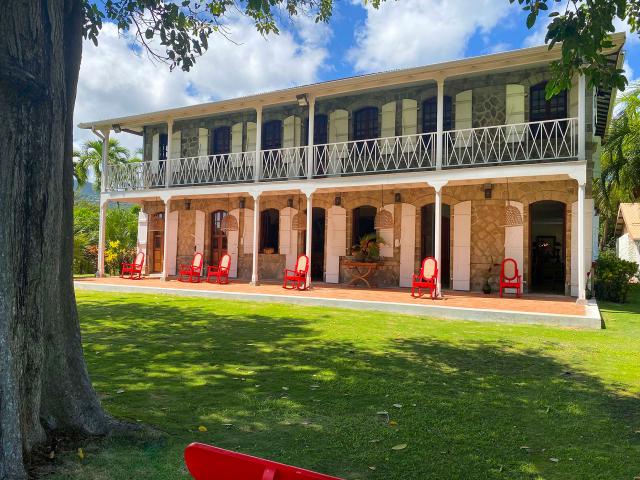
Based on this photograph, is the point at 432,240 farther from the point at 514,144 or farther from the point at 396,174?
the point at 514,144

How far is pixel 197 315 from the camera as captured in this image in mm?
8750

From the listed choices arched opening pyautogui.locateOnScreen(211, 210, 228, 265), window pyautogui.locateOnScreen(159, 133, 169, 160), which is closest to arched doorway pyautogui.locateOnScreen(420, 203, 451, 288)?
arched opening pyautogui.locateOnScreen(211, 210, 228, 265)

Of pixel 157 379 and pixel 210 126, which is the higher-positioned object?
pixel 210 126

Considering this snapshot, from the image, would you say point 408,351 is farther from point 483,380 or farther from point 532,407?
point 532,407

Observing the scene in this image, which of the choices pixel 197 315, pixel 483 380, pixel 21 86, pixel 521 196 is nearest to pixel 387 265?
pixel 521 196

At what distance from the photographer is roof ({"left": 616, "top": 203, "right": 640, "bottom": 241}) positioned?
24.0m

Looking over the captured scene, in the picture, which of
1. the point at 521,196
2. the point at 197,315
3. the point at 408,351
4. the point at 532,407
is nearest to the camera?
the point at 532,407

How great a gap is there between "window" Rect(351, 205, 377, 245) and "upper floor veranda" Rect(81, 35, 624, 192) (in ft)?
4.23

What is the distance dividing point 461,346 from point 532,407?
2394mm

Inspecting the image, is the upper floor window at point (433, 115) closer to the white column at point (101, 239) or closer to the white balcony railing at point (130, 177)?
the white balcony railing at point (130, 177)

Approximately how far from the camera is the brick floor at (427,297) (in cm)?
900

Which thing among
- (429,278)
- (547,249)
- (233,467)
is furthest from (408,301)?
(547,249)

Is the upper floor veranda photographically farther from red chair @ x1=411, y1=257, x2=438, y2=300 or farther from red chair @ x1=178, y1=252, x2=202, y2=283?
red chair @ x1=178, y1=252, x2=202, y2=283

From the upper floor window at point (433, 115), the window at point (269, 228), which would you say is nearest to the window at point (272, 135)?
the window at point (269, 228)
